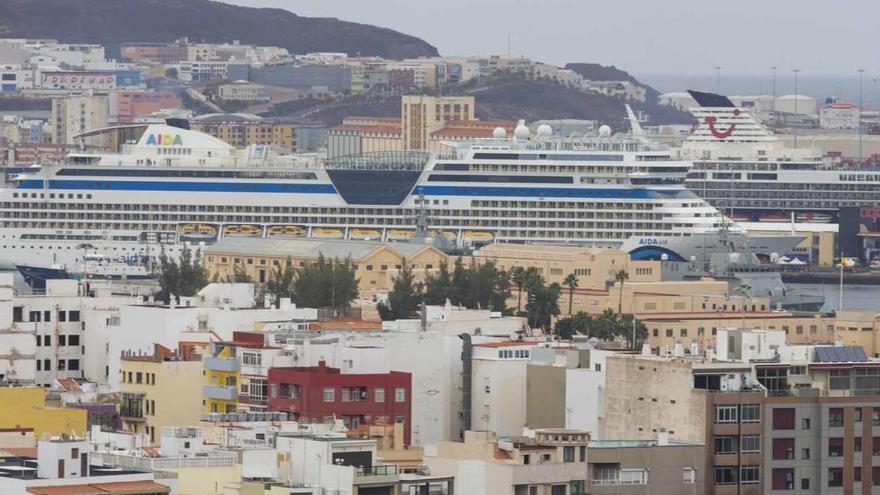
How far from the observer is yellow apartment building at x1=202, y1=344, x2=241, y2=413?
3912cm

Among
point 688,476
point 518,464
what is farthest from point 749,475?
point 518,464

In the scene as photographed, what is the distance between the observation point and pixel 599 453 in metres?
32.8

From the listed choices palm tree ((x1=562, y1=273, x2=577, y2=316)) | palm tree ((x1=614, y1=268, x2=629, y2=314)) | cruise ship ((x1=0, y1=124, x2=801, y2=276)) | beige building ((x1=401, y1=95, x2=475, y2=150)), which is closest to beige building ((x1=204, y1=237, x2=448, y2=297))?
palm tree ((x1=614, y1=268, x2=629, y2=314))

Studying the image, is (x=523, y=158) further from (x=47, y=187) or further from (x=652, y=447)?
(x=652, y=447)

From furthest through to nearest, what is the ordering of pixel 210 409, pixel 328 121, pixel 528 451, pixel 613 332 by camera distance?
pixel 328 121
pixel 613 332
pixel 210 409
pixel 528 451

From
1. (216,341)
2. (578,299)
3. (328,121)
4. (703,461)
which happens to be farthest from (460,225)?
(328,121)

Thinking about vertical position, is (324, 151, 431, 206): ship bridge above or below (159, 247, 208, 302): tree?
above

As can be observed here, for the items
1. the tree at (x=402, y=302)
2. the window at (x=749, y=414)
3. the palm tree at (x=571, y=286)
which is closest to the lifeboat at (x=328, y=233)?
the palm tree at (x=571, y=286)

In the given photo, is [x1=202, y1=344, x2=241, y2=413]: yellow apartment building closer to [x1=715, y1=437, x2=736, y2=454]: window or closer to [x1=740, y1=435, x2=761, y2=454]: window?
[x1=715, y1=437, x2=736, y2=454]: window

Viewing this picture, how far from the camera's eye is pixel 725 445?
34.8 meters

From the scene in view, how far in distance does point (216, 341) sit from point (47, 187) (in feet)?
197

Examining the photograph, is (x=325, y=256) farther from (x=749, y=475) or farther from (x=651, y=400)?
(x=749, y=475)

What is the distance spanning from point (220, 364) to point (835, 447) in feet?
25.5

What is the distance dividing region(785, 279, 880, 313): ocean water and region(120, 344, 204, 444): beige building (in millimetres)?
42874
